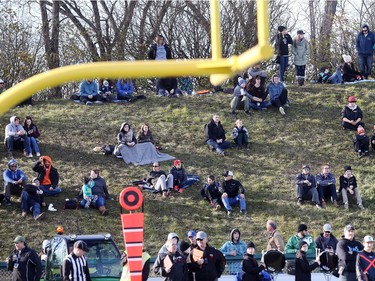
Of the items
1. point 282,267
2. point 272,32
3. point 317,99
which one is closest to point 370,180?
point 317,99

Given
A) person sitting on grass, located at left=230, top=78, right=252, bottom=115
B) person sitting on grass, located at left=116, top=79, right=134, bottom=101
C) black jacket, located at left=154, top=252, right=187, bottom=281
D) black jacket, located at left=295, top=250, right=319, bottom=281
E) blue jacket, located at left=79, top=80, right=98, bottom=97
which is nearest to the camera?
black jacket, located at left=154, top=252, right=187, bottom=281

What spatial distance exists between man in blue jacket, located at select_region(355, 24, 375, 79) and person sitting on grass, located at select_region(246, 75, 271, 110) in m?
3.48

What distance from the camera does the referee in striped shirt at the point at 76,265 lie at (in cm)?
1486

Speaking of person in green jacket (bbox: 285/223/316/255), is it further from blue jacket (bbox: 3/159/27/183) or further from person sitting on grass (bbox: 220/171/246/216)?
blue jacket (bbox: 3/159/27/183)

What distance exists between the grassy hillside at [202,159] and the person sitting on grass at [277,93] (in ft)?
0.93

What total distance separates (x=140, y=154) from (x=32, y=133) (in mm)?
2713

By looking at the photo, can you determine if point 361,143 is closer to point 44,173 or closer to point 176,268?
point 44,173

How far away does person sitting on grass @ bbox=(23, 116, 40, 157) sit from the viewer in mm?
24391

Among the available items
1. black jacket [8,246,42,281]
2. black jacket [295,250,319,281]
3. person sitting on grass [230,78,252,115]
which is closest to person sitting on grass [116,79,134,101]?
person sitting on grass [230,78,252,115]

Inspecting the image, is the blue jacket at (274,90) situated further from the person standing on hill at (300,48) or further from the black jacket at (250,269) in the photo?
the black jacket at (250,269)

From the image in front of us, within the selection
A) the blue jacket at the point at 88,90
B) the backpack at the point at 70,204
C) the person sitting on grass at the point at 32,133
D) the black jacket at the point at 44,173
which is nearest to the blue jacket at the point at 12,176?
the black jacket at the point at 44,173

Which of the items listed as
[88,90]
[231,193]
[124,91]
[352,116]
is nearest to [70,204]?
[231,193]

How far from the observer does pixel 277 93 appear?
92.1 ft

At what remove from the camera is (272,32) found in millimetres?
38469
